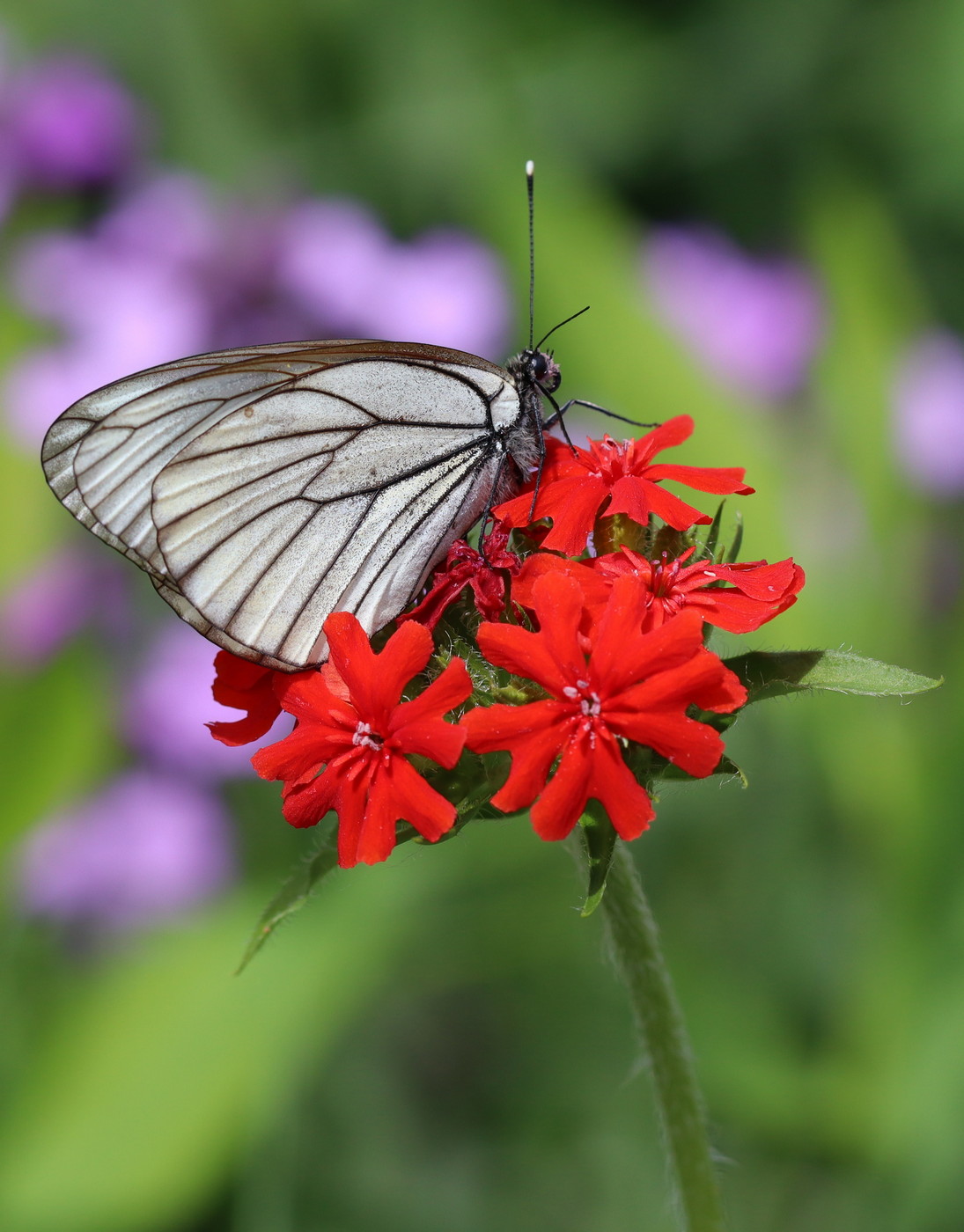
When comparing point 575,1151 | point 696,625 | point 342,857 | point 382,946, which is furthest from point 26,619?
point 696,625

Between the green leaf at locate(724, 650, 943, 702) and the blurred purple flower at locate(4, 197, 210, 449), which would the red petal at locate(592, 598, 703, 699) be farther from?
the blurred purple flower at locate(4, 197, 210, 449)

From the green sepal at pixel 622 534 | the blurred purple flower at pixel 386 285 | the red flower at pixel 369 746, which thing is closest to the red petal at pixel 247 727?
the red flower at pixel 369 746

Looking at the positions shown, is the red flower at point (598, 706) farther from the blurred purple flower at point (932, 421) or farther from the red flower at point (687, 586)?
the blurred purple flower at point (932, 421)

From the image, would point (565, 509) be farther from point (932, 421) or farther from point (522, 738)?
point (932, 421)

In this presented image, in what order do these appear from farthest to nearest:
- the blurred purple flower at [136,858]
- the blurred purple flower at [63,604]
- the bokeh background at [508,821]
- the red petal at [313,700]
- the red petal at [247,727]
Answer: the blurred purple flower at [136,858]
the blurred purple flower at [63,604]
the bokeh background at [508,821]
the red petal at [247,727]
the red petal at [313,700]

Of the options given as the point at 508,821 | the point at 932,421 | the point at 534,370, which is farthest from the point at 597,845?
the point at 932,421

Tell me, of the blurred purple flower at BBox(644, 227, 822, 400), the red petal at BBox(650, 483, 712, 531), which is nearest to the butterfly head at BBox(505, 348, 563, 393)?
the red petal at BBox(650, 483, 712, 531)

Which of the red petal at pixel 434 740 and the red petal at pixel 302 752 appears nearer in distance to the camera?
the red petal at pixel 434 740

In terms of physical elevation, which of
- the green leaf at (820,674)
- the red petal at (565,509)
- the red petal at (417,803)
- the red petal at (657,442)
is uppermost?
the red petal at (657,442)
